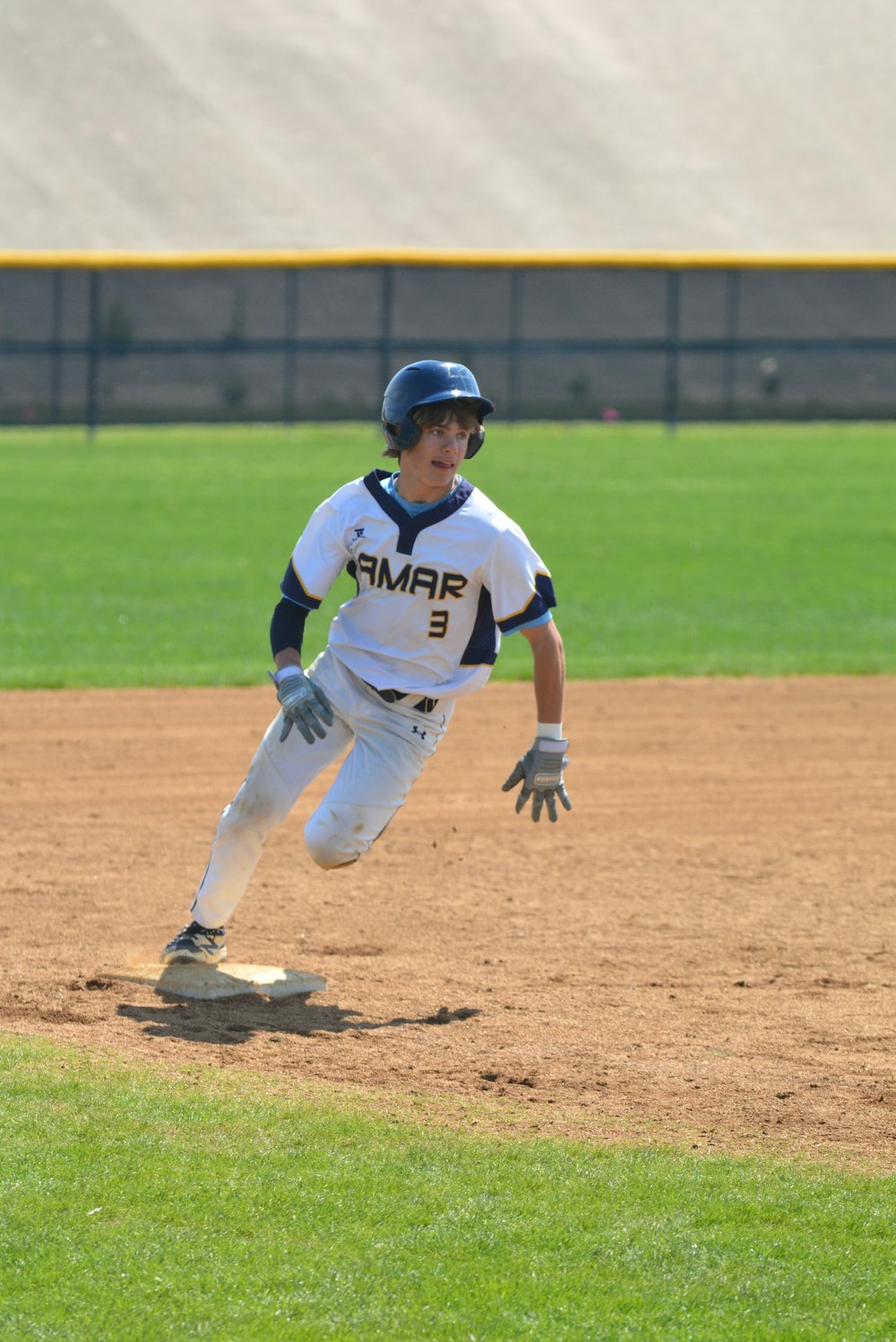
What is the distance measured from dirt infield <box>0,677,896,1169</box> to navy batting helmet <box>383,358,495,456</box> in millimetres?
1922

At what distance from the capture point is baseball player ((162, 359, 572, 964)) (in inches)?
216

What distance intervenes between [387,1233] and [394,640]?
7.38ft

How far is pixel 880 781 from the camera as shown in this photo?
928cm

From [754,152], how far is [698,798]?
49.2 m

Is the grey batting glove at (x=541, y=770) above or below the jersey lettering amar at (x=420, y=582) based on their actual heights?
below

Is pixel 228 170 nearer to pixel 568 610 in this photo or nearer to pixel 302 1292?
pixel 568 610

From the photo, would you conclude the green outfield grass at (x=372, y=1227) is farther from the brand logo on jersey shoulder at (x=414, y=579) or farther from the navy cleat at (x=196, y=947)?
the brand logo on jersey shoulder at (x=414, y=579)

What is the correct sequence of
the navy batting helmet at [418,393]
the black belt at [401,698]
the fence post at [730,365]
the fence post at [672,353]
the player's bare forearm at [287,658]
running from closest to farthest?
the navy batting helmet at [418,393]
the player's bare forearm at [287,658]
the black belt at [401,698]
the fence post at [672,353]
the fence post at [730,365]

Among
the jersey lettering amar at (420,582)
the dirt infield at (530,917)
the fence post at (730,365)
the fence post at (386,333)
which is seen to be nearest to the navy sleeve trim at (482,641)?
the jersey lettering amar at (420,582)

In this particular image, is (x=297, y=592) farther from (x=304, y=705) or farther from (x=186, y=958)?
(x=186, y=958)

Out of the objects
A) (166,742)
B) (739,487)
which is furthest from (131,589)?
(739,487)

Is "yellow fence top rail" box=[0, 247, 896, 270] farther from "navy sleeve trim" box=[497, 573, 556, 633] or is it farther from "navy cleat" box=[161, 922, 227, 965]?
"navy sleeve trim" box=[497, 573, 556, 633]

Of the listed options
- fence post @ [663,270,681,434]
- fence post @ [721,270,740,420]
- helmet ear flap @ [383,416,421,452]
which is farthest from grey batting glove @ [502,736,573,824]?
fence post @ [721,270,740,420]

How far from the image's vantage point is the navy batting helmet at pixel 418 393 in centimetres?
539
